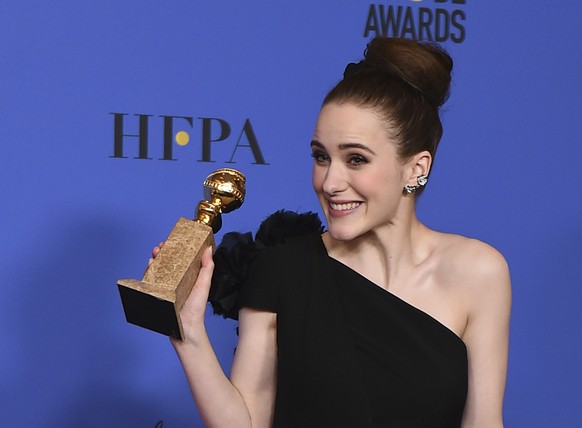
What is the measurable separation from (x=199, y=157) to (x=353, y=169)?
622 mm

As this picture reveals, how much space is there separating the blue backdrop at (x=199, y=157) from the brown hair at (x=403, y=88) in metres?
0.52

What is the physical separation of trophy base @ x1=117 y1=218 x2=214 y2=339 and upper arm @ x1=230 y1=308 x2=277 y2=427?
0.22m

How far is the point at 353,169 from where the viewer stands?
1.51 metres

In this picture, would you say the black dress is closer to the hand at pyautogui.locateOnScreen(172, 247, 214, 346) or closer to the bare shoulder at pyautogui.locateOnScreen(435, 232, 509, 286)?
the bare shoulder at pyautogui.locateOnScreen(435, 232, 509, 286)

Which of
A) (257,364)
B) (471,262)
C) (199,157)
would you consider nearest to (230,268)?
(257,364)

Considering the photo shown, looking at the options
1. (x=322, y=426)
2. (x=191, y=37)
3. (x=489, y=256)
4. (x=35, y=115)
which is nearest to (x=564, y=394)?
(x=489, y=256)

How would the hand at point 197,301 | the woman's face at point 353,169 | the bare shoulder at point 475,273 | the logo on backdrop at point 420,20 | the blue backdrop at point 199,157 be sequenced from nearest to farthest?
the hand at point 197,301
the woman's face at point 353,169
the bare shoulder at point 475,273
the blue backdrop at point 199,157
the logo on backdrop at point 420,20

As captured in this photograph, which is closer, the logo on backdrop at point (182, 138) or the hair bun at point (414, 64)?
the hair bun at point (414, 64)

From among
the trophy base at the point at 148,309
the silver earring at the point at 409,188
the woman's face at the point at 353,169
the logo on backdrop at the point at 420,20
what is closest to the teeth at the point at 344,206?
the woman's face at the point at 353,169

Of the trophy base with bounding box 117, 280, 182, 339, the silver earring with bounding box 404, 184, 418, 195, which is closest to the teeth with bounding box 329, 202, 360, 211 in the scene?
the silver earring with bounding box 404, 184, 418, 195

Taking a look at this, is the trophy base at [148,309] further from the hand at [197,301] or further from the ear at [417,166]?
the ear at [417,166]

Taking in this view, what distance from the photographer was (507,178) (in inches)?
89.2

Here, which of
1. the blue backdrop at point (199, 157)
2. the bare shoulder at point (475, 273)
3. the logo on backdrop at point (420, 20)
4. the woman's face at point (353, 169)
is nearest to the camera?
the woman's face at point (353, 169)

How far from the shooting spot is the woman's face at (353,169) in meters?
1.50
